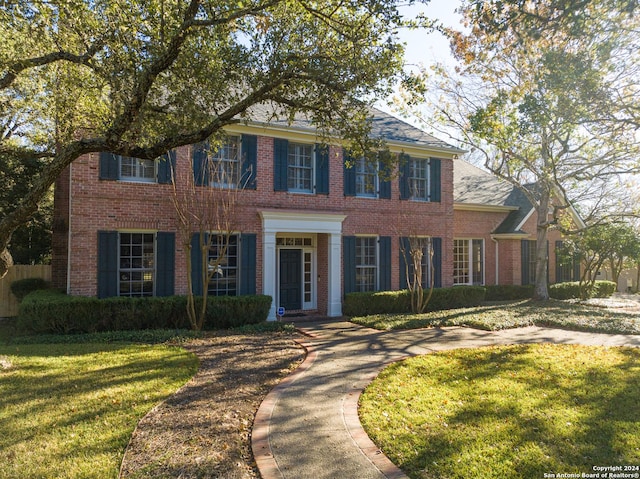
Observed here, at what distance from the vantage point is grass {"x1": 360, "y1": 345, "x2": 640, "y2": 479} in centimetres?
391

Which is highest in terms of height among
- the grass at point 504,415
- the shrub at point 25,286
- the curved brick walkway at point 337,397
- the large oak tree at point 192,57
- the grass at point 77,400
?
the large oak tree at point 192,57

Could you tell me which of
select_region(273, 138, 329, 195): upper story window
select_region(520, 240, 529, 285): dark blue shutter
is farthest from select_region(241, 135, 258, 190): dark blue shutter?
select_region(520, 240, 529, 285): dark blue shutter

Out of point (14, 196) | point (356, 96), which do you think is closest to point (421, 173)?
point (356, 96)

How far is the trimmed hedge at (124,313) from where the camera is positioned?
9.48 metres

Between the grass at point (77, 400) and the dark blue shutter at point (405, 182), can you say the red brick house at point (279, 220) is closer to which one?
the dark blue shutter at point (405, 182)

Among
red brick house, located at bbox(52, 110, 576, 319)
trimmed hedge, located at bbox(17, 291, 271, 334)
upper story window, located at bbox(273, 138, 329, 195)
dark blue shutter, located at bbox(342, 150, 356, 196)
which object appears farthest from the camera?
dark blue shutter, located at bbox(342, 150, 356, 196)

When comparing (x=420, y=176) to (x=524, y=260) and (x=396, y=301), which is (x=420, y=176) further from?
(x=524, y=260)

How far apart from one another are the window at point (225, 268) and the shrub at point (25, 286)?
6499mm

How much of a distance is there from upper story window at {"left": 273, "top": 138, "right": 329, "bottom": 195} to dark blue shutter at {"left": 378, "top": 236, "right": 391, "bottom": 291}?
2.68m

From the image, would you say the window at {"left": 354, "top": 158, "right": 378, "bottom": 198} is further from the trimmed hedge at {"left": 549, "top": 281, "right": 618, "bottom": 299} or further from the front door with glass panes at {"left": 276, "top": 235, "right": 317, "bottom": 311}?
the trimmed hedge at {"left": 549, "top": 281, "right": 618, "bottom": 299}

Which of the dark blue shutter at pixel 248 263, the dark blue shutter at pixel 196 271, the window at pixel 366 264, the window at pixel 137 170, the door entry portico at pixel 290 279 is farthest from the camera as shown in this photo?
the window at pixel 366 264

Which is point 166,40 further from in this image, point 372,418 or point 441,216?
point 441,216

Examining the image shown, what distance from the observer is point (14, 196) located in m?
17.8

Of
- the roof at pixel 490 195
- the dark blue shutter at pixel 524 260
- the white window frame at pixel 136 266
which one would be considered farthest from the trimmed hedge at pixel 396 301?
the white window frame at pixel 136 266
